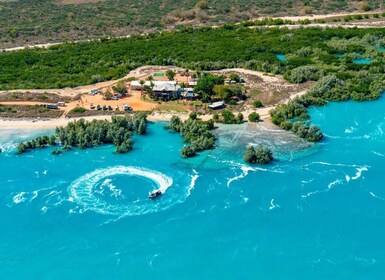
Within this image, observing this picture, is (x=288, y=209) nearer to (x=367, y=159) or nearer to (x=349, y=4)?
(x=367, y=159)

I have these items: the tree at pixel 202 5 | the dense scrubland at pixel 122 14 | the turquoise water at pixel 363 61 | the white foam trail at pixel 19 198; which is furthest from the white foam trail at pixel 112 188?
the tree at pixel 202 5

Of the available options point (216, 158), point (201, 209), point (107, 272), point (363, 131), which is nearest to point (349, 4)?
point (363, 131)

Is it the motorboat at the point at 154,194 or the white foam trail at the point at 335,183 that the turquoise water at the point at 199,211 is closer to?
the white foam trail at the point at 335,183

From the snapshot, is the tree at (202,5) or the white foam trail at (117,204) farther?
the tree at (202,5)

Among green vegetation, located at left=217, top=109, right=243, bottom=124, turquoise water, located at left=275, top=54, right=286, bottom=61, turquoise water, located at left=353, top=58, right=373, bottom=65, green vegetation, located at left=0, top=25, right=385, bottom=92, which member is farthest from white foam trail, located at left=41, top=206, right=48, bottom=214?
turquoise water, located at left=353, top=58, right=373, bottom=65

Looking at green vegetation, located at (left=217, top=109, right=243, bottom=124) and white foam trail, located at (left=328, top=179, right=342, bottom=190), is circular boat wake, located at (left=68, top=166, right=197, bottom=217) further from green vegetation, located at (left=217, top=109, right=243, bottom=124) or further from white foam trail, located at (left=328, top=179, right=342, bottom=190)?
white foam trail, located at (left=328, top=179, right=342, bottom=190)

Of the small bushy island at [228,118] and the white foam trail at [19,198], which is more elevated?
the small bushy island at [228,118]
